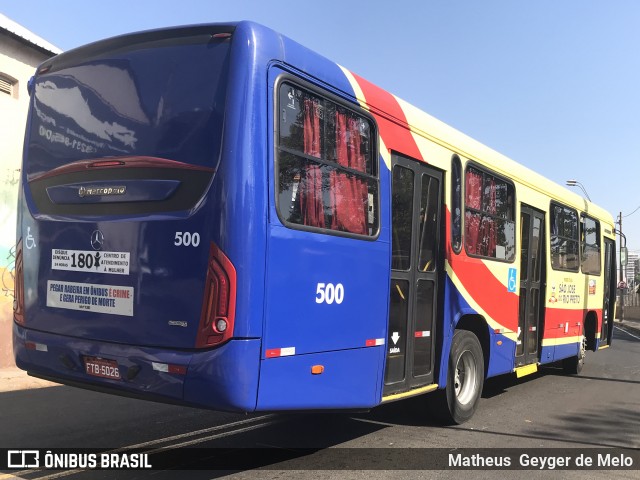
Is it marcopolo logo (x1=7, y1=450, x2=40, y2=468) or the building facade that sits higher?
the building facade

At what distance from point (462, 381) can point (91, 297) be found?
4432 mm

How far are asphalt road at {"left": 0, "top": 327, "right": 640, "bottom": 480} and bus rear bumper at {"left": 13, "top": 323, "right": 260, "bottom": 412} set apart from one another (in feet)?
3.25

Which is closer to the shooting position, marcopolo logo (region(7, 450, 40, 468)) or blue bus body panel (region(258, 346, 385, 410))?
blue bus body panel (region(258, 346, 385, 410))

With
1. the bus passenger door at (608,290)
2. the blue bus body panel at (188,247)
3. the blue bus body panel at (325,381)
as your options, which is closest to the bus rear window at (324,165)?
the blue bus body panel at (188,247)

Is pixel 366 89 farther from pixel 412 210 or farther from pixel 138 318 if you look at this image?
pixel 138 318

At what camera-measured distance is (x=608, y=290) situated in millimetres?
13633

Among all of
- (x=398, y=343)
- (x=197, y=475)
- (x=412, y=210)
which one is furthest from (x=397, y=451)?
(x=412, y=210)

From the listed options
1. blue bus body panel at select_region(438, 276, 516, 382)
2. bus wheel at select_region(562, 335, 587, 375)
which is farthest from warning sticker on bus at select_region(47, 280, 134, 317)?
bus wheel at select_region(562, 335, 587, 375)

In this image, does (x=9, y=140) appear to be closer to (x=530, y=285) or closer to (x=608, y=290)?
(x=530, y=285)

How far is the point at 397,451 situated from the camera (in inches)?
224

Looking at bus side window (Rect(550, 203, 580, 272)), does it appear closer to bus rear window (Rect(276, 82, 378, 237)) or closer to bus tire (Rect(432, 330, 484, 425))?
bus tire (Rect(432, 330, 484, 425))

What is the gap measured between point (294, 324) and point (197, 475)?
5.53 ft

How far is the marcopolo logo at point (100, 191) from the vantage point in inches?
173

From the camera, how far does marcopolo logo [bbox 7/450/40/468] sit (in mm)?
5031
